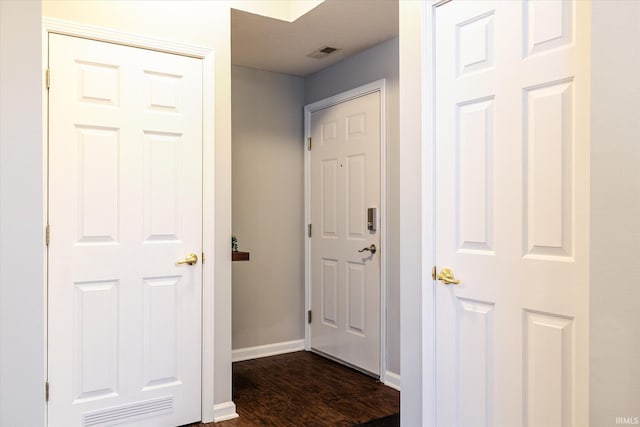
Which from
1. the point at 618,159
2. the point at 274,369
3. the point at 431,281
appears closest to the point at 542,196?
the point at 618,159

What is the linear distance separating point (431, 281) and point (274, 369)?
6.73ft

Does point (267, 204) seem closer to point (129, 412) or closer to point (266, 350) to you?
point (266, 350)

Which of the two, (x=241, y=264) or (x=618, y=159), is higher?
(x=618, y=159)

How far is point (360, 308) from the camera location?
12.1 feet

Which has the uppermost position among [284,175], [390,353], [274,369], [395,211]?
[284,175]

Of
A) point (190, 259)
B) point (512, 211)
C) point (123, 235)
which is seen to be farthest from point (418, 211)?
point (123, 235)

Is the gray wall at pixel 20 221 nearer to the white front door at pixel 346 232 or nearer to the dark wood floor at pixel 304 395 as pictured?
the dark wood floor at pixel 304 395

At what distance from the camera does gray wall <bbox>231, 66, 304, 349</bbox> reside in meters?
4.01

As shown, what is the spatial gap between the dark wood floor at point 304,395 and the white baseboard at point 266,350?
6 cm

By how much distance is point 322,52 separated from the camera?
12.1 feet

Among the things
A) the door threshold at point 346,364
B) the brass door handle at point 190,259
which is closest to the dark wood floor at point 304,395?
the door threshold at point 346,364

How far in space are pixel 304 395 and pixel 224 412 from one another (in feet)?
1.97

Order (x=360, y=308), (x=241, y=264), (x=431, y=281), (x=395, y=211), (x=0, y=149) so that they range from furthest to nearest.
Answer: (x=241, y=264) < (x=360, y=308) < (x=395, y=211) < (x=431, y=281) < (x=0, y=149)

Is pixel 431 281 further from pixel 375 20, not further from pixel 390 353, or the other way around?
pixel 375 20
